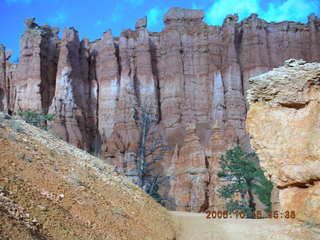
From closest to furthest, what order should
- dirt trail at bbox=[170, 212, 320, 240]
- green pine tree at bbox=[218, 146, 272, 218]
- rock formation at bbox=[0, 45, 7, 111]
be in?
dirt trail at bbox=[170, 212, 320, 240] → green pine tree at bbox=[218, 146, 272, 218] → rock formation at bbox=[0, 45, 7, 111]

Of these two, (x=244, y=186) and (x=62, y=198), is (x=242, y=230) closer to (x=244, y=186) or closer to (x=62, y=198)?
(x=62, y=198)

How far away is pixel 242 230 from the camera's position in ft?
35.6

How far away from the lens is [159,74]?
2061 inches

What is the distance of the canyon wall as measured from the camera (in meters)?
46.2

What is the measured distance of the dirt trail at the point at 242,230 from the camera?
9.44m

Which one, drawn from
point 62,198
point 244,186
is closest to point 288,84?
point 62,198

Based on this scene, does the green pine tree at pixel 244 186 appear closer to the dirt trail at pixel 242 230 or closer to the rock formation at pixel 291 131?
the dirt trail at pixel 242 230

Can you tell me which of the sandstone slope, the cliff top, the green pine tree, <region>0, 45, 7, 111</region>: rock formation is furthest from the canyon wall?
the cliff top

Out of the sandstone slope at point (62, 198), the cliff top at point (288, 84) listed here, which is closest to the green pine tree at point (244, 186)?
the sandstone slope at point (62, 198)

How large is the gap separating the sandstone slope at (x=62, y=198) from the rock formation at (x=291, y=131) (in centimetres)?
341

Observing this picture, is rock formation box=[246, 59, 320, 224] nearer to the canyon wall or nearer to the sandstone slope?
the sandstone slope

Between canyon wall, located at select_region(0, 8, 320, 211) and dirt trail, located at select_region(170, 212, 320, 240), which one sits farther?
canyon wall, located at select_region(0, 8, 320, 211)

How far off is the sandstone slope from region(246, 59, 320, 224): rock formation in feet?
11.2

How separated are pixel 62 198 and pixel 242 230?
5.28m
